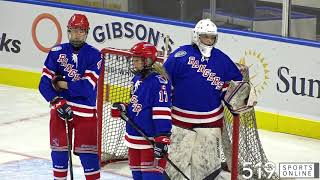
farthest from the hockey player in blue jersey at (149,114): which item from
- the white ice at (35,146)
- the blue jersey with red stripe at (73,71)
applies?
the white ice at (35,146)

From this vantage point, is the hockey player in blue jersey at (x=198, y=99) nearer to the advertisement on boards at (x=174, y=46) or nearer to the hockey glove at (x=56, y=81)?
the hockey glove at (x=56, y=81)

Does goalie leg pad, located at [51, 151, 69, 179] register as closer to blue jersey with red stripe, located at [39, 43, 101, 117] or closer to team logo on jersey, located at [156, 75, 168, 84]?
blue jersey with red stripe, located at [39, 43, 101, 117]

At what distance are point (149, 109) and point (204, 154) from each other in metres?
0.58

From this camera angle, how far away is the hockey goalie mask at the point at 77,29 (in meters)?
7.14

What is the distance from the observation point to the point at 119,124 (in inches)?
356

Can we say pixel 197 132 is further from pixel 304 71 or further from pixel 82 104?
pixel 304 71

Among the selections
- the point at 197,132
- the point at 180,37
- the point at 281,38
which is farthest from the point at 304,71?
the point at 197,132

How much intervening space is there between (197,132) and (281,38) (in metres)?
3.20

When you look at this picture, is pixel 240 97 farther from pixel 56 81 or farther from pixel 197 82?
pixel 56 81

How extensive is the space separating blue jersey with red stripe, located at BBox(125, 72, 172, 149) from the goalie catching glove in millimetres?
518

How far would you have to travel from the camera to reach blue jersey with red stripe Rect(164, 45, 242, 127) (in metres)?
6.77

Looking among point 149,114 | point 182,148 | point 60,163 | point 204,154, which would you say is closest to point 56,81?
point 60,163

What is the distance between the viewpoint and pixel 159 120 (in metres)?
6.44

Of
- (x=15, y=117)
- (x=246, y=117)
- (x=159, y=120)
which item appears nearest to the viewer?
(x=159, y=120)
